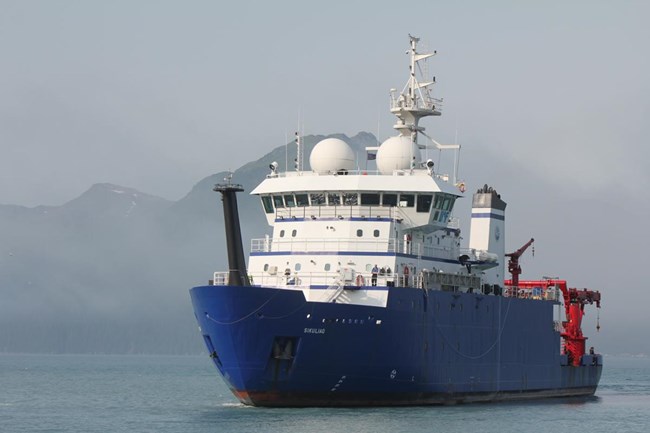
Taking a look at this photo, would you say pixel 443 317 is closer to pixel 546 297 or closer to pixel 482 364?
pixel 482 364

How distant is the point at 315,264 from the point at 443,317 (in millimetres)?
5652

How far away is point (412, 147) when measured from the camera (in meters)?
52.3

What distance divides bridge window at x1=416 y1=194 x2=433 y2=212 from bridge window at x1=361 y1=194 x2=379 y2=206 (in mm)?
1753

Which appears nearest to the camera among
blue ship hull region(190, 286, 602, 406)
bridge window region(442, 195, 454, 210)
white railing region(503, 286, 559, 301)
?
blue ship hull region(190, 286, 602, 406)

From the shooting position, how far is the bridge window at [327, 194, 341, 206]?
164 ft

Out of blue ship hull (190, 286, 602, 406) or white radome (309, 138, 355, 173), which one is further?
white radome (309, 138, 355, 173)

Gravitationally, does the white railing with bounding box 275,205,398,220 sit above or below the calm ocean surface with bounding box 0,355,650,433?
above

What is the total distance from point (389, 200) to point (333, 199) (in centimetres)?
225

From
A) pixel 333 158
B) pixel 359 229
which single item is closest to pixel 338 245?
pixel 359 229

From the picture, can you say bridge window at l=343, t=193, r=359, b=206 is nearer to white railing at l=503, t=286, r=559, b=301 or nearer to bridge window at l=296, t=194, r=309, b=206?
bridge window at l=296, t=194, r=309, b=206

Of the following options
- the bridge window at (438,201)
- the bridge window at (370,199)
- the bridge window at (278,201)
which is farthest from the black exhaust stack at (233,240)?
the bridge window at (438,201)

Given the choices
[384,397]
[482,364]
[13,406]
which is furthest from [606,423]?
[13,406]

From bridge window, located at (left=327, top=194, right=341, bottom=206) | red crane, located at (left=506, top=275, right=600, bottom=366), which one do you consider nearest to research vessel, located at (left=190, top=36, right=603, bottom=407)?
bridge window, located at (left=327, top=194, right=341, bottom=206)

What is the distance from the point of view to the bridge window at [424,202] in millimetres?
50344
